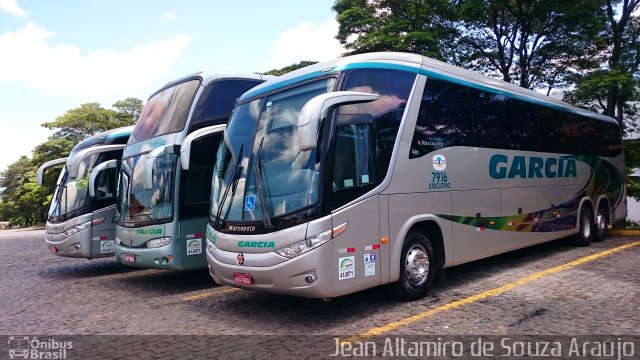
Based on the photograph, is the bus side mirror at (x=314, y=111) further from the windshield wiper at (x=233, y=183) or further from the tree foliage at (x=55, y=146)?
the tree foliage at (x=55, y=146)

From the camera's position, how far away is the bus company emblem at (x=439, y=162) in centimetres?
715

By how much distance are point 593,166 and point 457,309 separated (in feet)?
27.4

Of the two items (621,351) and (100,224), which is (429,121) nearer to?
(621,351)

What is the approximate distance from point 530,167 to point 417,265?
4.45 meters

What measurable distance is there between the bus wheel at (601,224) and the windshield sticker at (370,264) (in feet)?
29.1

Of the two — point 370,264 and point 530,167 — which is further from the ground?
point 530,167

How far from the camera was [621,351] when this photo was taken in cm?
467

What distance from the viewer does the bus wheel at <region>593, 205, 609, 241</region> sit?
39.9 feet

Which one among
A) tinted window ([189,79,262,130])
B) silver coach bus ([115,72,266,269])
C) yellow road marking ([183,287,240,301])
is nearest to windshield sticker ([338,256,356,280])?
yellow road marking ([183,287,240,301])

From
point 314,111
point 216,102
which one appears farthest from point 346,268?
point 216,102

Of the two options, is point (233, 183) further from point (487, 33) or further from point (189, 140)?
point (487, 33)

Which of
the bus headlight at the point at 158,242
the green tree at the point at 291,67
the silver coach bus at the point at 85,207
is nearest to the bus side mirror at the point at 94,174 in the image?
the silver coach bus at the point at 85,207

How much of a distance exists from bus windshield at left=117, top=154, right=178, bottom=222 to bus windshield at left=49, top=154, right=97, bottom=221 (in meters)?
2.05

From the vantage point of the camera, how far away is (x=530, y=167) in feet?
31.8
